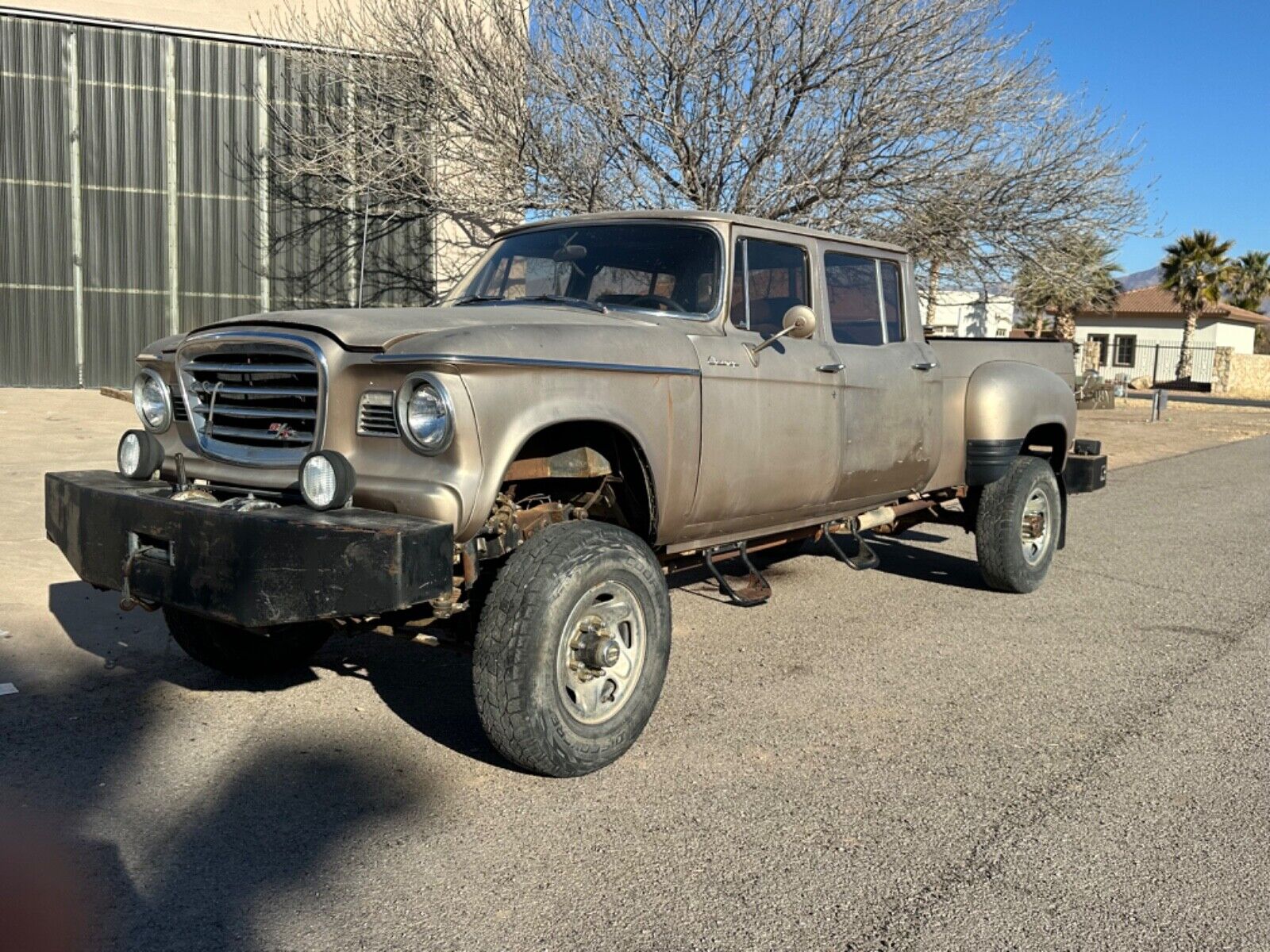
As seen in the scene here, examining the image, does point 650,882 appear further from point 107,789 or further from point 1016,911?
point 107,789

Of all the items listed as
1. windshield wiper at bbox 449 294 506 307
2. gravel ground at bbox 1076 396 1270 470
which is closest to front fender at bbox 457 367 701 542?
windshield wiper at bbox 449 294 506 307

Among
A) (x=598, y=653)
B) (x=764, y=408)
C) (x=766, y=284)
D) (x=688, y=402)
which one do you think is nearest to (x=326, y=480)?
(x=598, y=653)

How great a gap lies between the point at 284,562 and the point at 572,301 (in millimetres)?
1996

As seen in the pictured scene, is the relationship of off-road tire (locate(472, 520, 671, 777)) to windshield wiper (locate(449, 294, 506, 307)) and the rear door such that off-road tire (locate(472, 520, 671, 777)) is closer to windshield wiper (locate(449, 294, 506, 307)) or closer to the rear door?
windshield wiper (locate(449, 294, 506, 307))

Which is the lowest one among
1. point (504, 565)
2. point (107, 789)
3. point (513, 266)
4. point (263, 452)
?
point (107, 789)

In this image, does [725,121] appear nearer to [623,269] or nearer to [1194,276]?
[623,269]

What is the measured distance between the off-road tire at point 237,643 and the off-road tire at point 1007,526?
13.2ft

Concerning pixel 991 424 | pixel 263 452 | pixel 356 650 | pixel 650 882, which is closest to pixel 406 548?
pixel 263 452

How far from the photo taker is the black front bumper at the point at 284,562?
3457 millimetres

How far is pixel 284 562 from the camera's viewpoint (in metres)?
3.50

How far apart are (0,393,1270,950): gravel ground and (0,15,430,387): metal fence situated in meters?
12.0

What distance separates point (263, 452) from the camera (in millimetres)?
4098

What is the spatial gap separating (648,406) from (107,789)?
2.35 meters

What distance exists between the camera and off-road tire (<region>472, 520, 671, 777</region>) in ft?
12.6
